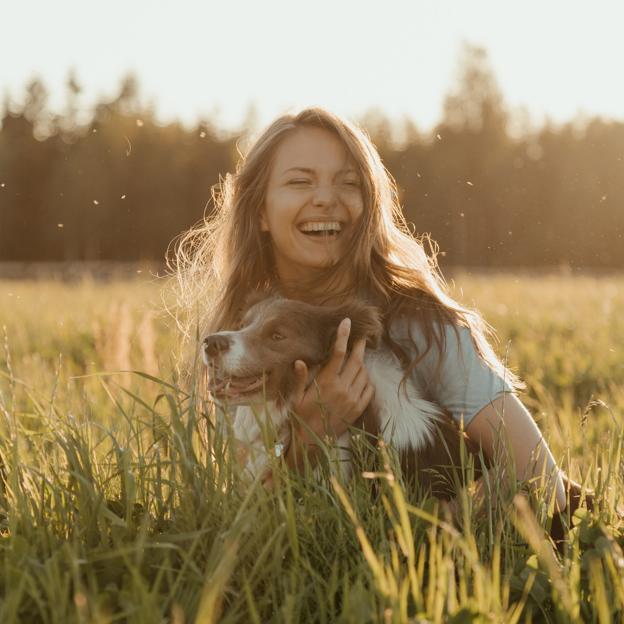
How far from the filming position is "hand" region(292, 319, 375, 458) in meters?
3.20

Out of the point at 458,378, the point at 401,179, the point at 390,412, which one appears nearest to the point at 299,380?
the point at 390,412

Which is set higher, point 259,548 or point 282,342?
point 282,342

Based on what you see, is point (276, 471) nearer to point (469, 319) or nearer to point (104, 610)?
point (104, 610)

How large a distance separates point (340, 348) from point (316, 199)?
91 centimetres

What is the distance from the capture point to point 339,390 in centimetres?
320

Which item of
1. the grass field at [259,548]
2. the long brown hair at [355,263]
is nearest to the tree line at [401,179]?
the long brown hair at [355,263]

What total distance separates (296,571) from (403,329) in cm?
157

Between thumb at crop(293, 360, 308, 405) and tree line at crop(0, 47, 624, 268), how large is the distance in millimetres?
36223

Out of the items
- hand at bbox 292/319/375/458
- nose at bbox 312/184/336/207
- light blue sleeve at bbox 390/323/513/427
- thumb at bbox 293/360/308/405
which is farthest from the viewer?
nose at bbox 312/184/336/207

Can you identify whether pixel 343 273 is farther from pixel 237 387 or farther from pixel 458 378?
pixel 237 387

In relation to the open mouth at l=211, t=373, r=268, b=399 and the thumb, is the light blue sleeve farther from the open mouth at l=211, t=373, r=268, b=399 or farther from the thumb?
the open mouth at l=211, t=373, r=268, b=399

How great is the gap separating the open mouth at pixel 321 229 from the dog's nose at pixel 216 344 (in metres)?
0.87

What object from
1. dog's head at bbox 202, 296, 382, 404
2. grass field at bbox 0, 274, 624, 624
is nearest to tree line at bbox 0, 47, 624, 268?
dog's head at bbox 202, 296, 382, 404

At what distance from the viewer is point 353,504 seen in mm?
2596
